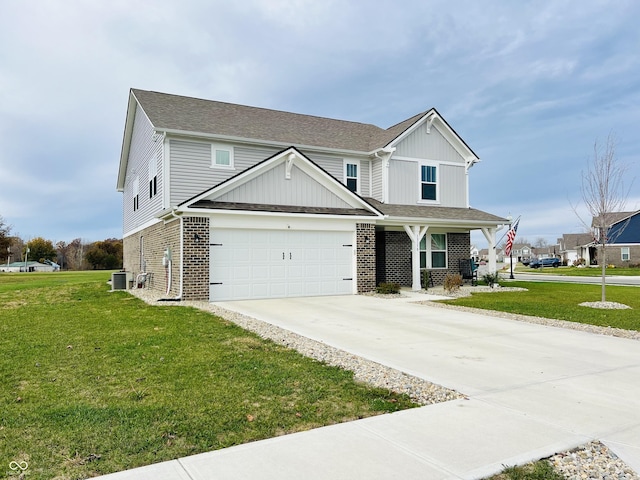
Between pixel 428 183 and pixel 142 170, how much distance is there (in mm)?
12677

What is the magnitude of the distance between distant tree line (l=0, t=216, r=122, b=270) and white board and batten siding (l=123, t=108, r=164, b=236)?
4156 cm

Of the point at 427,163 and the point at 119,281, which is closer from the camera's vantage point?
the point at 119,281

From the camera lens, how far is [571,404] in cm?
463

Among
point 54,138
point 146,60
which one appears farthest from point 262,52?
point 54,138

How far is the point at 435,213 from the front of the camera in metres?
18.7

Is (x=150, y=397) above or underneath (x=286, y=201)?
underneath

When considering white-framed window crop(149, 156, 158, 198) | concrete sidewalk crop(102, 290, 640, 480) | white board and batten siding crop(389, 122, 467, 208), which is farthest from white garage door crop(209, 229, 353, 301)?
concrete sidewalk crop(102, 290, 640, 480)

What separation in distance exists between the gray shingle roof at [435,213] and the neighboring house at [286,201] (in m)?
0.09

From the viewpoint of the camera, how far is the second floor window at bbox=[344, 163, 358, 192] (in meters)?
19.3

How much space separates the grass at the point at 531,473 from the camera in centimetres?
312

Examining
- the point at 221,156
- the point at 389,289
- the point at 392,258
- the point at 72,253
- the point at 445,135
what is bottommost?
the point at 389,289

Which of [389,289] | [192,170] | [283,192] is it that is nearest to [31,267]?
[192,170]

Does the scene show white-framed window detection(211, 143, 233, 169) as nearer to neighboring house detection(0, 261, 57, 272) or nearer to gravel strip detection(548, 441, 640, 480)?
gravel strip detection(548, 441, 640, 480)

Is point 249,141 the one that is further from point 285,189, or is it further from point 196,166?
point 285,189
